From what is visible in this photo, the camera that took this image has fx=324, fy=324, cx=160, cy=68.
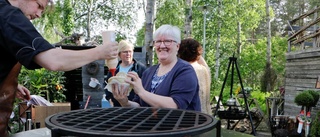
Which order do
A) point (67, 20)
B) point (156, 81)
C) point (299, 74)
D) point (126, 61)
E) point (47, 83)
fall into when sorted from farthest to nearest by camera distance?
point (67, 20)
point (299, 74)
point (47, 83)
point (126, 61)
point (156, 81)

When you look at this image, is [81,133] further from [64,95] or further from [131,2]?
[131,2]

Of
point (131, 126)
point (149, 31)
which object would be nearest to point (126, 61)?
point (131, 126)

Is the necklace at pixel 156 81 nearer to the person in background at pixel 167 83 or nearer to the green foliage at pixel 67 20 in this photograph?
the person in background at pixel 167 83

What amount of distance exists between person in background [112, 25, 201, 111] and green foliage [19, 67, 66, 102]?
4.70 metres

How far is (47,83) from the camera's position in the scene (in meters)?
7.00

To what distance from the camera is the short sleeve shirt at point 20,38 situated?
129cm

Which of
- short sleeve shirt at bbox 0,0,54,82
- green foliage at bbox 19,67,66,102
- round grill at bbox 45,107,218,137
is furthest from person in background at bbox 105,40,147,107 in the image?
short sleeve shirt at bbox 0,0,54,82

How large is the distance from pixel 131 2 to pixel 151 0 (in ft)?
61.5

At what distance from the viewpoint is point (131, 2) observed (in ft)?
90.5

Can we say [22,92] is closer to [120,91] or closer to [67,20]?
[120,91]

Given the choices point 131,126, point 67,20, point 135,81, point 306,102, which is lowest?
point 306,102

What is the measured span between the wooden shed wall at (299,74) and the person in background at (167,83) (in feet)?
28.4

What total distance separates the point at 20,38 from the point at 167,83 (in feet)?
4.10

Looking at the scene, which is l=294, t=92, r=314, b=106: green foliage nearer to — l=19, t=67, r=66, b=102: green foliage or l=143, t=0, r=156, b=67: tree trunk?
l=143, t=0, r=156, b=67: tree trunk
